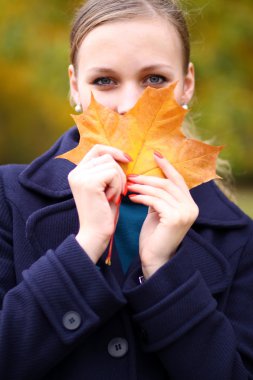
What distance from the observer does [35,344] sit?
181cm

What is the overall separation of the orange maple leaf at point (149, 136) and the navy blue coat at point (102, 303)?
0.26 meters

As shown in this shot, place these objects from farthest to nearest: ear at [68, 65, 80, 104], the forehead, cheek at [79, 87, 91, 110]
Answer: ear at [68, 65, 80, 104] → cheek at [79, 87, 91, 110] → the forehead

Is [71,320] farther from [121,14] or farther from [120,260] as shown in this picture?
[121,14]

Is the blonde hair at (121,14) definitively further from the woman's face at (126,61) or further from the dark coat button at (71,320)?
the dark coat button at (71,320)

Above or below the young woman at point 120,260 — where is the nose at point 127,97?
above

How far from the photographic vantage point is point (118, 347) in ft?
6.49

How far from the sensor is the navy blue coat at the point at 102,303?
182cm

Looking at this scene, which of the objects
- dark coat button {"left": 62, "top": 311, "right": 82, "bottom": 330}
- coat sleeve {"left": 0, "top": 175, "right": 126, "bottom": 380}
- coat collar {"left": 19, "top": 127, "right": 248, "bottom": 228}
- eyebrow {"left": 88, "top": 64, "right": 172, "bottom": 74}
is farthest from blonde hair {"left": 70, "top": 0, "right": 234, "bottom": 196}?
dark coat button {"left": 62, "top": 311, "right": 82, "bottom": 330}

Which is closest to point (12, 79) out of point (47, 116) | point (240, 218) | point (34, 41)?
point (47, 116)

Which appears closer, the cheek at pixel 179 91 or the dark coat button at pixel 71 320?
the dark coat button at pixel 71 320

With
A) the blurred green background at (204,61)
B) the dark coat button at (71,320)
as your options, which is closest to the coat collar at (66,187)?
the dark coat button at (71,320)

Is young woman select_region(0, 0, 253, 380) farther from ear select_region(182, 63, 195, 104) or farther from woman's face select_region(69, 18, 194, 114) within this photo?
ear select_region(182, 63, 195, 104)

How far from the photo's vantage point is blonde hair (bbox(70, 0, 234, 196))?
88.1 inches

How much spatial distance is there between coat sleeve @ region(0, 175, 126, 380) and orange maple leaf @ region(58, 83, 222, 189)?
335 millimetres
